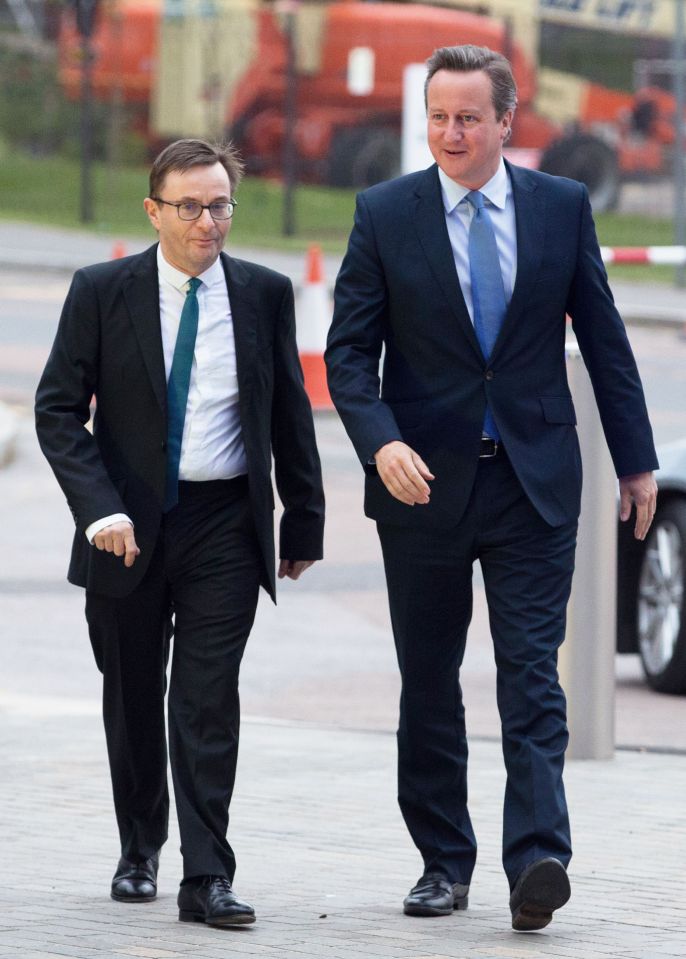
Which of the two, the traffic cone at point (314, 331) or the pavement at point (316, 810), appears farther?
the traffic cone at point (314, 331)

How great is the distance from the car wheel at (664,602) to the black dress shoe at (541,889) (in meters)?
3.85

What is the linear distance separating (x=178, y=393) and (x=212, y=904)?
1.13 metres

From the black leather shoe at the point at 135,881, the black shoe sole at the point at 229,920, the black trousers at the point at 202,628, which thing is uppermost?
the black trousers at the point at 202,628

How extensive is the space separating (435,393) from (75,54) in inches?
1074

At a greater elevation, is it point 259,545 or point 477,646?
point 259,545

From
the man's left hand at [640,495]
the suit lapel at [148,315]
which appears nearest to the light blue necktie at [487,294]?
the man's left hand at [640,495]

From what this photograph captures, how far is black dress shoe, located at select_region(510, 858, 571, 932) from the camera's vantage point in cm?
474

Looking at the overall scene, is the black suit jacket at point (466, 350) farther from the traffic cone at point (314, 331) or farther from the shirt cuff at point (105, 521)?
the traffic cone at point (314, 331)

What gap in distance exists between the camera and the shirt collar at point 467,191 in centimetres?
504

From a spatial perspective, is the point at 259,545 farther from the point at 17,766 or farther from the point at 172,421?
the point at 17,766

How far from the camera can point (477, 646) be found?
31.7ft

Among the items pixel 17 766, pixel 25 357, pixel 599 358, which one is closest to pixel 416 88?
pixel 25 357

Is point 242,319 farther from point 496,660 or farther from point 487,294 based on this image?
point 496,660

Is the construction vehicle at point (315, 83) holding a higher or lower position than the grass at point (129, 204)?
higher
